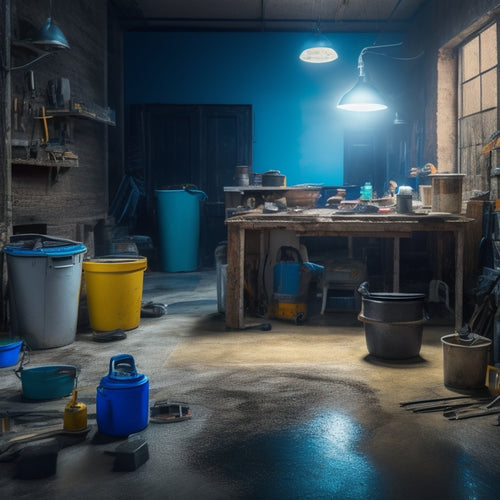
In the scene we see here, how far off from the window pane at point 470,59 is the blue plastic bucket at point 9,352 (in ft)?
20.1

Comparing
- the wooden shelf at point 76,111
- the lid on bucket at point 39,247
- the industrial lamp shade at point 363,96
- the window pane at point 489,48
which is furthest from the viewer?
the window pane at point 489,48

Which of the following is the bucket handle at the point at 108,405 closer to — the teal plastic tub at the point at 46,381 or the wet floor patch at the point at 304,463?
the wet floor patch at the point at 304,463

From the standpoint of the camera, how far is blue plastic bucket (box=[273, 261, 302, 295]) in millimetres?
5508

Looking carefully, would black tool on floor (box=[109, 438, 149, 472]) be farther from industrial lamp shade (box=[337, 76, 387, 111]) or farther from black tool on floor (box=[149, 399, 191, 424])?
industrial lamp shade (box=[337, 76, 387, 111])

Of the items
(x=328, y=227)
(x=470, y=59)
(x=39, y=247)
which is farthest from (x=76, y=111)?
(x=470, y=59)

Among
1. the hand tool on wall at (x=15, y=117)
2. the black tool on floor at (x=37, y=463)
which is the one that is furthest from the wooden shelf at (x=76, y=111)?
the black tool on floor at (x=37, y=463)

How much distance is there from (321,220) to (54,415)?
2.77m

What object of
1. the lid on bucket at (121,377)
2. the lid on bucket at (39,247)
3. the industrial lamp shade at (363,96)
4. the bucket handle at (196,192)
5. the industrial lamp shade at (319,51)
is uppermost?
the industrial lamp shade at (319,51)

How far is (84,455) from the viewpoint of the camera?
2.67 meters

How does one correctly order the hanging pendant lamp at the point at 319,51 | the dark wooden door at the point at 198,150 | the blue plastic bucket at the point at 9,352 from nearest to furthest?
the blue plastic bucket at the point at 9,352 → the hanging pendant lamp at the point at 319,51 → the dark wooden door at the point at 198,150

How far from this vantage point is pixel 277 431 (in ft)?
9.58

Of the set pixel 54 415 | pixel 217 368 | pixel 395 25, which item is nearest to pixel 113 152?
pixel 395 25

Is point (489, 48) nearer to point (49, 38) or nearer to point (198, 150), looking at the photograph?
point (49, 38)

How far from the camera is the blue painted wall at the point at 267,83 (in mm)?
10414
